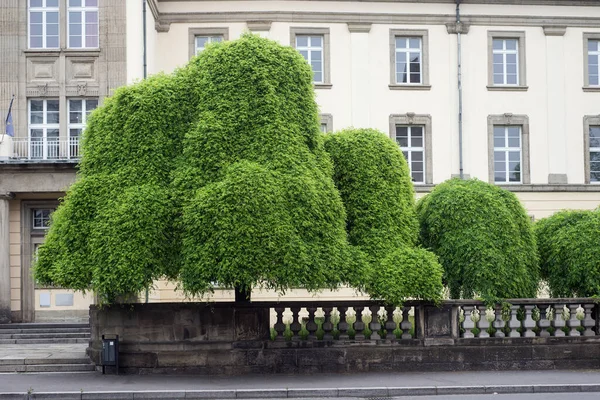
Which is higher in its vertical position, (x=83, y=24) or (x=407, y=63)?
(x=83, y=24)

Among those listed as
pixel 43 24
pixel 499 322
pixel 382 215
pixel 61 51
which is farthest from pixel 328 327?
pixel 43 24

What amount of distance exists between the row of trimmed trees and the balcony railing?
10.0 metres

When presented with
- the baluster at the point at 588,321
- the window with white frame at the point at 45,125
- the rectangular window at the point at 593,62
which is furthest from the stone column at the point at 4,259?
the rectangular window at the point at 593,62

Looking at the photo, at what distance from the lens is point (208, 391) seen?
17.0 meters

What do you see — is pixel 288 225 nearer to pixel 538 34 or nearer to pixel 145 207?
pixel 145 207

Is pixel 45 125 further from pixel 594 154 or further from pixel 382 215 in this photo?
pixel 594 154

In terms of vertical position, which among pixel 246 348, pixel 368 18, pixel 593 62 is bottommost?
pixel 246 348

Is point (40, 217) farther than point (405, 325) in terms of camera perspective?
Yes

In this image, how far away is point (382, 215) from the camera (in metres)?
20.1

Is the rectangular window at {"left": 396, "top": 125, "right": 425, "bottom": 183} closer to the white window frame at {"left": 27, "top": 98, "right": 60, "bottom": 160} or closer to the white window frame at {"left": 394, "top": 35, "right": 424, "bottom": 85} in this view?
the white window frame at {"left": 394, "top": 35, "right": 424, "bottom": 85}

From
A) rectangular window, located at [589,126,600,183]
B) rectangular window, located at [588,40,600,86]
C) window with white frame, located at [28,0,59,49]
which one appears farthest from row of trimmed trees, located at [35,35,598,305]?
rectangular window, located at [588,40,600,86]

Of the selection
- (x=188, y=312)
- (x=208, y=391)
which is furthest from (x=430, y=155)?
(x=208, y=391)

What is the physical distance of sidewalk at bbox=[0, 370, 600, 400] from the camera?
666 inches

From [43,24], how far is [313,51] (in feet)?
33.4
